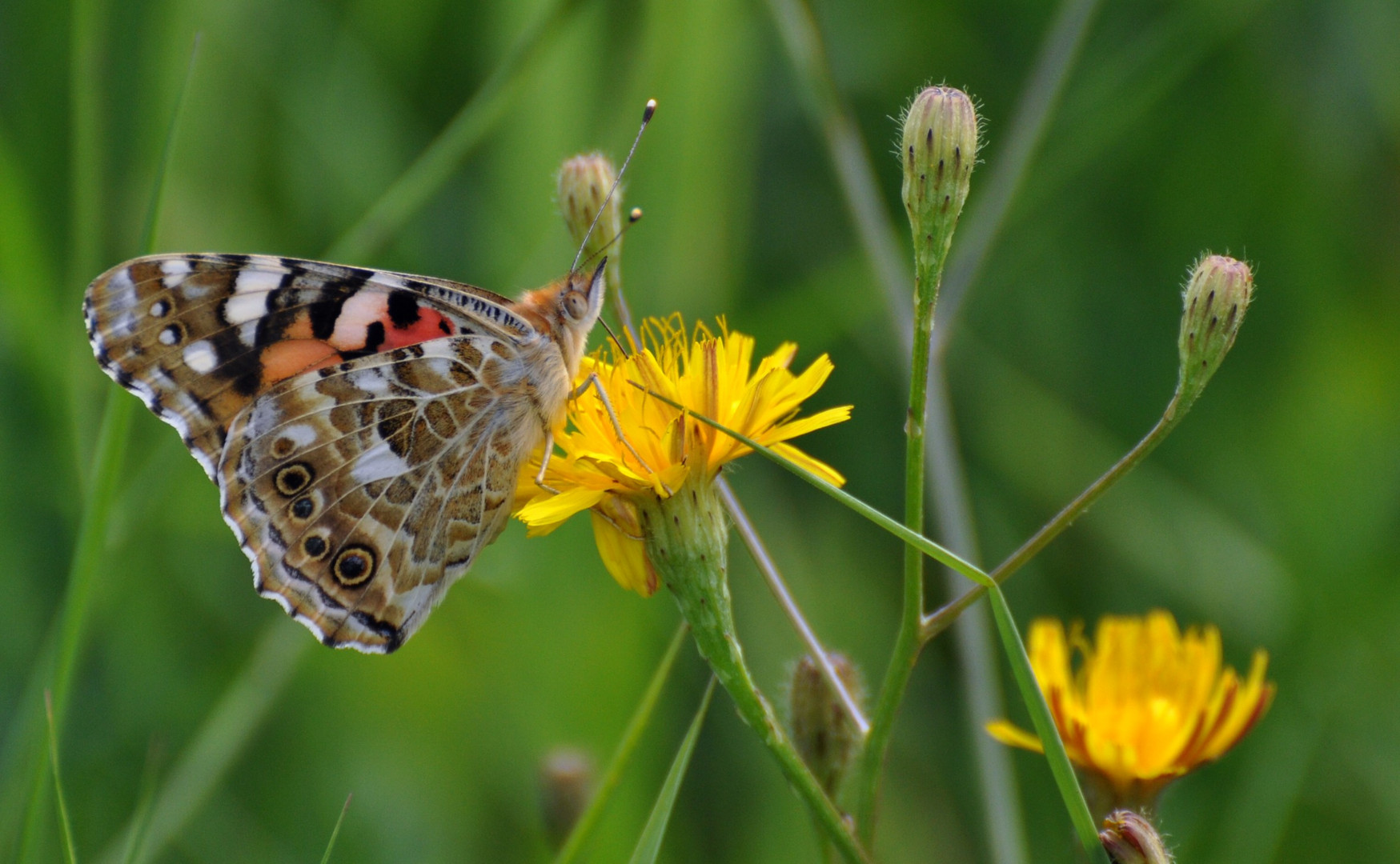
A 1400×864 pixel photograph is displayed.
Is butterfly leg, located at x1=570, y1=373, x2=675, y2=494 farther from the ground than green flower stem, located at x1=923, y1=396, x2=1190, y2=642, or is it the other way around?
green flower stem, located at x1=923, y1=396, x2=1190, y2=642

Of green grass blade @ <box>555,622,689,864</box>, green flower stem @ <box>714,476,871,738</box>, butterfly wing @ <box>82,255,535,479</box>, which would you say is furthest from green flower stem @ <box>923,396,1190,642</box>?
butterfly wing @ <box>82,255,535,479</box>

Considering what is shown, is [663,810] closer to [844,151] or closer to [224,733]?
[224,733]

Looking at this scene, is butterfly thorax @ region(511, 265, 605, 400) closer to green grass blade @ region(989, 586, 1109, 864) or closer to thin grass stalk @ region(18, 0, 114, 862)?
thin grass stalk @ region(18, 0, 114, 862)

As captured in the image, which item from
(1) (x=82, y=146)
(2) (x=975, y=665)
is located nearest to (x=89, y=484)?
(1) (x=82, y=146)

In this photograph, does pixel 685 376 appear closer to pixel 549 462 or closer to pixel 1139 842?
pixel 549 462

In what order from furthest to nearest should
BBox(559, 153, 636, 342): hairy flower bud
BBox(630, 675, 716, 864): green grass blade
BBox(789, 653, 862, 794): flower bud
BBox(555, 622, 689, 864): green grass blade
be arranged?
1. BBox(559, 153, 636, 342): hairy flower bud
2. BBox(789, 653, 862, 794): flower bud
3. BBox(555, 622, 689, 864): green grass blade
4. BBox(630, 675, 716, 864): green grass blade

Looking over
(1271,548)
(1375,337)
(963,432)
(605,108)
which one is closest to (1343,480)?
(1271,548)

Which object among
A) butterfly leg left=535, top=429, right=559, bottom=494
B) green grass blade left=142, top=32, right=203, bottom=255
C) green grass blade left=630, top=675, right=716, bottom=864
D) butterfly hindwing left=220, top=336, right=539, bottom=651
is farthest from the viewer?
butterfly hindwing left=220, top=336, right=539, bottom=651

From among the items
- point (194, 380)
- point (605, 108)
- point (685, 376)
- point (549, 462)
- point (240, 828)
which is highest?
point (605, 108)
